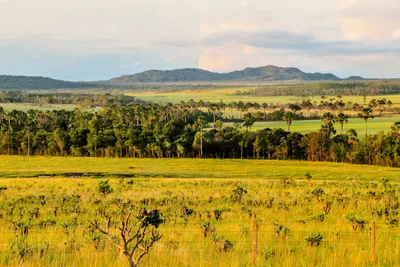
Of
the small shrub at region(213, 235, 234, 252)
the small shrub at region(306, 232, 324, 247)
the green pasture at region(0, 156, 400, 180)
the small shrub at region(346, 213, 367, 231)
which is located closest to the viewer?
the small shrub at region(213, 235, 234, 252)

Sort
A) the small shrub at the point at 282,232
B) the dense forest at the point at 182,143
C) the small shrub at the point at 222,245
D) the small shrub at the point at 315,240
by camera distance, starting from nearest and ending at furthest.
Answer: the small shrub at the point at 222,245, the small shrub at the point at 315,240, the small shrub at the point at 282,232, the dense forest at the point at 182,143

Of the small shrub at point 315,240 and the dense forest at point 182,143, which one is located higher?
the small shrub at point 315,240

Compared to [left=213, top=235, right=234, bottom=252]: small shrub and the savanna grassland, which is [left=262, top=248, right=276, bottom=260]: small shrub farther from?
[left=213, top=235, right=234, bottom=252]: small shrub

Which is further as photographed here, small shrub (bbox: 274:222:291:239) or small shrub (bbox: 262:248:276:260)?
small shrub (bbox: 274:222:291:239)

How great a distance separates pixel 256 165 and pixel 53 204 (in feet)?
212

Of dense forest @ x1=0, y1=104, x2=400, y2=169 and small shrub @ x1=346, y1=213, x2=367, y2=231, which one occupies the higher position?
small shrub @ x1=346, y1=213, x2=367, y2=231

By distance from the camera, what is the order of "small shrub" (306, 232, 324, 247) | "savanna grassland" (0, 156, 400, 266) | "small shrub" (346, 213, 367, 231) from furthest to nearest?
1. "small shrub" (346, 213, 367, 231)
2. "small shrub" (306, 232, 324, 247)
3. "savanna grassland" (0, 156, 400, 266)

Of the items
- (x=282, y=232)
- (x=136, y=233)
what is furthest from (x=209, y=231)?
(x=136, y=233)

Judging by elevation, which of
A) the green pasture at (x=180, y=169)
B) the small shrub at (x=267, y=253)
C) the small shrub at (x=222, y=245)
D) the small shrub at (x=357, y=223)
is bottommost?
the green pasture at (x=180, y=169)

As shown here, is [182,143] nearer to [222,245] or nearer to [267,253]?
[222,245]

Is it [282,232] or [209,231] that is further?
[209,231]

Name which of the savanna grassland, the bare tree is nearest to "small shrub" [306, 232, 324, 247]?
the savanna grassland

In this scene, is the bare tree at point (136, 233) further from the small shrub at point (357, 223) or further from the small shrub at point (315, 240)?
the small shrub at point (357, 223)

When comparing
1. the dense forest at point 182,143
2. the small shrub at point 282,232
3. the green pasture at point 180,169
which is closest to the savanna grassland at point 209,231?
the small shrub at point 282,232
